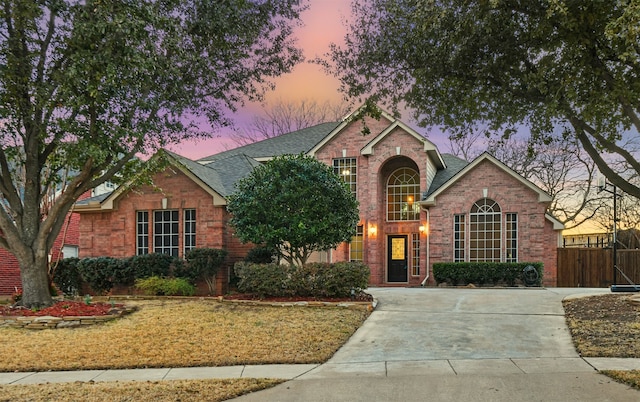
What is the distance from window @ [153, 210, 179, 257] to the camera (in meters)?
17.8

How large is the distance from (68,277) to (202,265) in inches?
193

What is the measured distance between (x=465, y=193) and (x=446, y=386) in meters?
15.2

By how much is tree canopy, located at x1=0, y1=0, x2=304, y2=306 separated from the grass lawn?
3672 millimetres

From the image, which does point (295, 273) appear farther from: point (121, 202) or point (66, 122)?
point (121, 202)

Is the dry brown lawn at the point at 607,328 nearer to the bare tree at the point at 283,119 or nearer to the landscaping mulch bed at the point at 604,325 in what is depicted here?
the landscaping mulch bed at the point at 604,325

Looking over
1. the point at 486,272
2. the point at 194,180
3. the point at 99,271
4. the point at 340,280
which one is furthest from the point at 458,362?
the point at 99,271

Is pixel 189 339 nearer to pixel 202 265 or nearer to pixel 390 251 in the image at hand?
pixel 202 265

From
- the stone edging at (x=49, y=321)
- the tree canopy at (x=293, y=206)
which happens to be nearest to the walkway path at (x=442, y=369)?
the tree canopy at (x=293, y=206)

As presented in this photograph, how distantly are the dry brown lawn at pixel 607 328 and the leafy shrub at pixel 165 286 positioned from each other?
10.6 metres

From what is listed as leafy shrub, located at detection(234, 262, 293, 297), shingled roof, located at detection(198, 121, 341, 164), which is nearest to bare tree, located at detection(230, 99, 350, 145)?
shingled roof, located at detection(198, 121, 341, 164)

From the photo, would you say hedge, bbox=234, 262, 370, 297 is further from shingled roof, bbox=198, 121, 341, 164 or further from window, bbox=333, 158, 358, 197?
shingled roof, bbox=198, 121, 341, 164

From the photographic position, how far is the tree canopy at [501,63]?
24.8ft

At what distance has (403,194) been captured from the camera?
22.9 m

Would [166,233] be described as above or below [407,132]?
below
